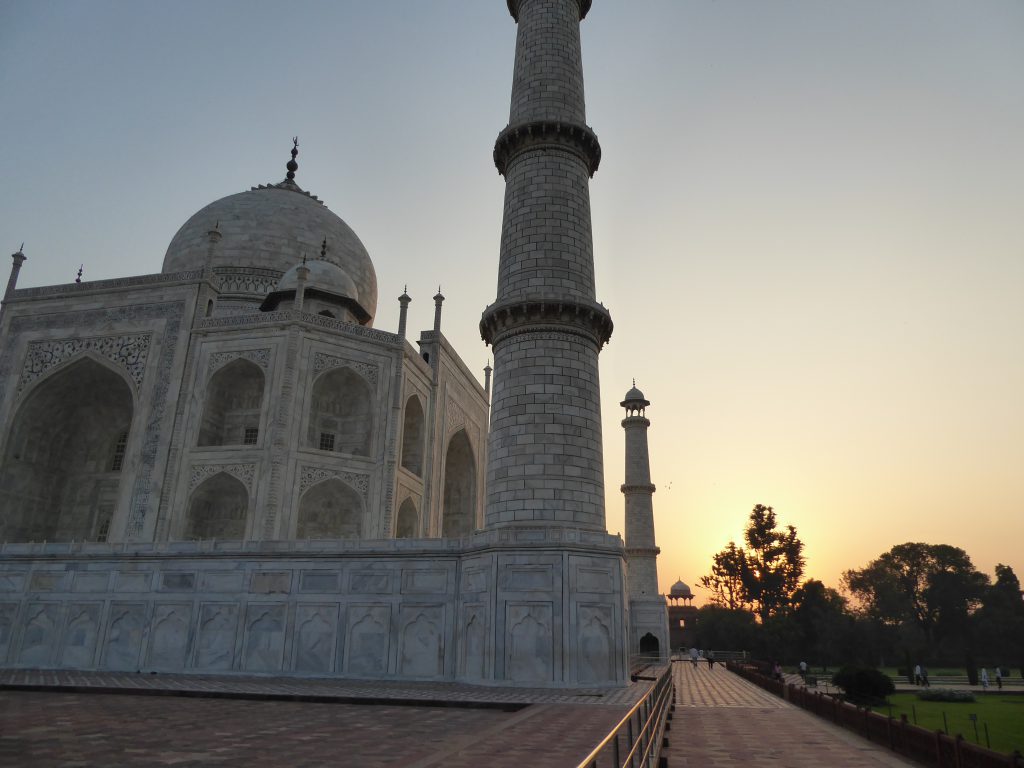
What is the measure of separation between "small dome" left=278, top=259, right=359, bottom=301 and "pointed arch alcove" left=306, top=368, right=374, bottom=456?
4.29m

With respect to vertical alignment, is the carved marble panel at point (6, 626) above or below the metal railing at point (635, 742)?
above

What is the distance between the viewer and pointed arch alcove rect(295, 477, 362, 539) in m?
22.2

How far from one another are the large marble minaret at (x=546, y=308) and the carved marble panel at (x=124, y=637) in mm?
7877

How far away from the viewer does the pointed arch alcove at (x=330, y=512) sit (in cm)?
2216

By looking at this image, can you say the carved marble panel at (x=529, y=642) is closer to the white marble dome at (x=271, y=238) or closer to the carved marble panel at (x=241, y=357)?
the carved marble panel at (x=241, y=357)

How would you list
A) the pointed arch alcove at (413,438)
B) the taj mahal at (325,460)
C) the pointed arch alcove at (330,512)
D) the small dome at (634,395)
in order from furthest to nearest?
the small dome at (634,395) → the pointed arch alcove at (413,438) → the pointed arch alcove at (330,512) → the taj mahal at (325,460)

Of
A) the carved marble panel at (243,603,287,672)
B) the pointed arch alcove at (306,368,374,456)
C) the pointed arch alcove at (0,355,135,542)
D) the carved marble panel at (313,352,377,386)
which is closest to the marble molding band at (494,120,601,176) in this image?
the carved marble panel at (313,352,377,386)

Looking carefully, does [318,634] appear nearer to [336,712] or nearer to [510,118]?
[336,712]

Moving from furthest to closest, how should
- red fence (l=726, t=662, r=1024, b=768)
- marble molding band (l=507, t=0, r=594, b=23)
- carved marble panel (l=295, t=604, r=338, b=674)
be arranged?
marble molding band (l=507, t=0, r=594, b=23) → carved marble panel (l=295, t=604, r=338, b=674) → red fence (l=726, t=662, r=1024, b=768)

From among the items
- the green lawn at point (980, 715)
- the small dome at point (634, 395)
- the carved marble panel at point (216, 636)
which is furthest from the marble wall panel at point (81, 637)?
the small dome at point (634, 395)

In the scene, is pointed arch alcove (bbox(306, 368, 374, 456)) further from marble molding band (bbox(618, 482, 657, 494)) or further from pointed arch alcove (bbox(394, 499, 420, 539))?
marble molding band (bbox(618, 482, 657, 494))

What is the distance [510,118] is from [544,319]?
17.6ft

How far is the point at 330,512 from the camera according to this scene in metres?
22.6

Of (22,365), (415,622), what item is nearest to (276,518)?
(415,622)
